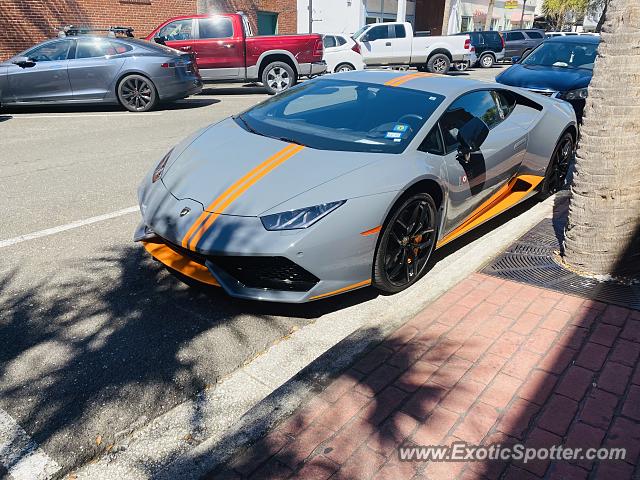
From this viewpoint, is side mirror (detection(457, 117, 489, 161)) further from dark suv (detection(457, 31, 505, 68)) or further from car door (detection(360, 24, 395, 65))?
dark suv (detection(457, 31, 505, 68))

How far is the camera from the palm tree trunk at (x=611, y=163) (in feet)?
11.2

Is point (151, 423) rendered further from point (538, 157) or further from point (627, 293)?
point (538, 157)

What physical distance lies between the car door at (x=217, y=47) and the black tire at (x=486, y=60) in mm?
16189

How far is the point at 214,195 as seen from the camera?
330cm

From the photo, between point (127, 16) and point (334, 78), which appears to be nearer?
point (334, 78)

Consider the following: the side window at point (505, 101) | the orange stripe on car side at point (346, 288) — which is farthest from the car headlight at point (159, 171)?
the side window at point (505, 101)

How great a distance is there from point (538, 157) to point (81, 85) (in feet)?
28.6

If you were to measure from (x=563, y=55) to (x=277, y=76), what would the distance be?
7.19 m

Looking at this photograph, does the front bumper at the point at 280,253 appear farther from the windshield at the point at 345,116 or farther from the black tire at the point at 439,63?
the black tire at the point at 439,63

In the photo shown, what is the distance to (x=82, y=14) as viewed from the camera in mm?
15812

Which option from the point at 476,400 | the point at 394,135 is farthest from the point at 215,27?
the point at 476,400

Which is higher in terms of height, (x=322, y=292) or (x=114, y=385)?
(x=322, y=292)

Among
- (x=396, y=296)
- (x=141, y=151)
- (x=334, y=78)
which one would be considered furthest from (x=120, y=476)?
(x=141, y=151)

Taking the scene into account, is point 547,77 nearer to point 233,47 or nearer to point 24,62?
point 233,47
